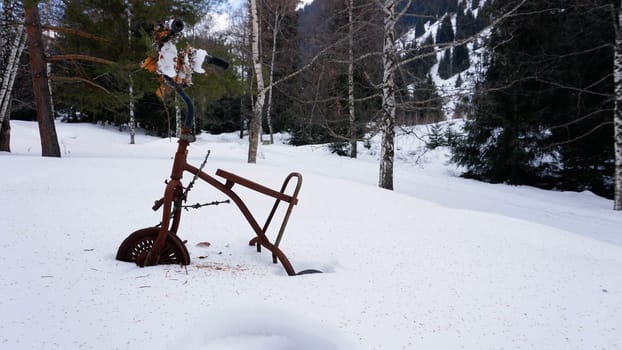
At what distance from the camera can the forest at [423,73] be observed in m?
7.21

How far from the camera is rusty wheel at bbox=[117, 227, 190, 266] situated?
2.14m

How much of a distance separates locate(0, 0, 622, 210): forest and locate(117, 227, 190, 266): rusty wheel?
469 centimetres

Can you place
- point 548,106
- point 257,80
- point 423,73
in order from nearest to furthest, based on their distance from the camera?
point 423,73 < point 257,80 < point 548,106

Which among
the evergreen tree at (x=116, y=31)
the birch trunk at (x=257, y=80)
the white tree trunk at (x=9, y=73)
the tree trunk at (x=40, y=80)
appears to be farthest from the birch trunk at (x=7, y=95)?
the birch trunk at (x=257, y=80)

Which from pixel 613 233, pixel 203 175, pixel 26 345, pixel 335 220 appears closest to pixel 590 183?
pixel 613 233

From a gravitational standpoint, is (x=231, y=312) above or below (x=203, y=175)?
below

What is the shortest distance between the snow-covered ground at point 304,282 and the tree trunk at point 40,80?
165 inches

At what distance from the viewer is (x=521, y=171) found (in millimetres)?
12094

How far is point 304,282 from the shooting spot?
206 cm

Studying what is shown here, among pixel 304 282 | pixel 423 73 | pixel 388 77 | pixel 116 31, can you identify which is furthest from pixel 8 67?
pixel 304 282

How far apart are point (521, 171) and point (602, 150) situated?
2.30 metres

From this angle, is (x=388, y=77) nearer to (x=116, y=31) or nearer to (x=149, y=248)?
(x=149, y=248)

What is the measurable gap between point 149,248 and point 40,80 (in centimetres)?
741

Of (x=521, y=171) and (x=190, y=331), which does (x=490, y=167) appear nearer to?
(x=521, y=171)
